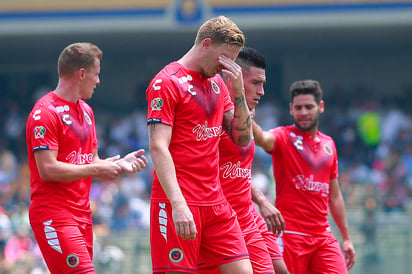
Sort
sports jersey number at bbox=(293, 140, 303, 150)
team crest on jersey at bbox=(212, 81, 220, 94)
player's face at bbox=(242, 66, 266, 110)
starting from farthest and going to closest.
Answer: sports jersey number at bbox=(293, 140, 303, 150) < player's face at bbox=(242, 66, 266, 110) < team crest on jersey at bbox=(212, 81, 220, 94)

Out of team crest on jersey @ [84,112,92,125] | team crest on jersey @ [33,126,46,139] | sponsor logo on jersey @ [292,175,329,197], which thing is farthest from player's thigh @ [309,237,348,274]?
team crest on jersey @ [33,126,46,139]

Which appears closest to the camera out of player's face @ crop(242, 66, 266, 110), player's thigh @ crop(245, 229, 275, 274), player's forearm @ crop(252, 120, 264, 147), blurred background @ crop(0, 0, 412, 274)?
player's thigh @ crop(245, 229, 275, 274)

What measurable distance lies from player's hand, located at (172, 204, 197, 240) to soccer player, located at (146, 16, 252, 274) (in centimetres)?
16

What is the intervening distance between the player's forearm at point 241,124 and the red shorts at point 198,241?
20.6 inches

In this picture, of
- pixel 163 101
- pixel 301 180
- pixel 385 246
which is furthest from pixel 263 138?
pixel 385 246

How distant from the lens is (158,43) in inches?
859

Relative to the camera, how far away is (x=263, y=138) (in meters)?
6.73

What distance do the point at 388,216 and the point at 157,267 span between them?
23.4 feet

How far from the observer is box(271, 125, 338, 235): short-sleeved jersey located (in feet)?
22.4

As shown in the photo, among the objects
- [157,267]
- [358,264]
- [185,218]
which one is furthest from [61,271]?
[358,264]

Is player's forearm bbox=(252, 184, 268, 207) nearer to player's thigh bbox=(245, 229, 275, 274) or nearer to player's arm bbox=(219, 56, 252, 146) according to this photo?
player's thigh bbox=(245, 229, 275, 274)

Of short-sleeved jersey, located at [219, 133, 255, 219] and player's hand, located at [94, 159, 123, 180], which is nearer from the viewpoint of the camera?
Answer: player's hand, located at [94, 159, 123, 180]

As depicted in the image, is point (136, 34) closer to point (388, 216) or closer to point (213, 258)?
point (388, 216)

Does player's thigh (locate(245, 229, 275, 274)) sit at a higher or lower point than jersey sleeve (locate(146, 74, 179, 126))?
lower
